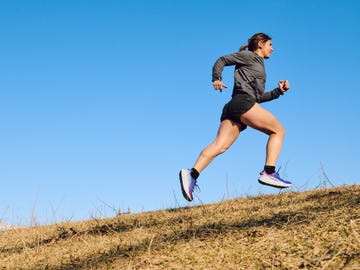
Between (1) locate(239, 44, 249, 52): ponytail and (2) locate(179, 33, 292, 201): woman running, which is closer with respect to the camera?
(2) locate(179, 33, 292, 201): woman running

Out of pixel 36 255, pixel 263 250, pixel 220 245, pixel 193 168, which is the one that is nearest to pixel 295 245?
pixel 263 250

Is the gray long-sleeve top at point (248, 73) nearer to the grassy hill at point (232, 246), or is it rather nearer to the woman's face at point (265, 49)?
the woman's face at point (265, 49)

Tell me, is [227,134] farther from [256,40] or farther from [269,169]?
[256,40]

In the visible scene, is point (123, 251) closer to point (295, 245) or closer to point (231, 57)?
point (295, 245)

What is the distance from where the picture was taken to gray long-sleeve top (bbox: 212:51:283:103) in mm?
5375

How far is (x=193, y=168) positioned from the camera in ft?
17.3

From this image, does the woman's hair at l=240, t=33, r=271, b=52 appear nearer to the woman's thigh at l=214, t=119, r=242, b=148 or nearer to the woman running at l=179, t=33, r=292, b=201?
the woman running at l=179, t=33, r=292, b=201

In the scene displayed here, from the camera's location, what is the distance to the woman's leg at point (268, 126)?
511 centimetres

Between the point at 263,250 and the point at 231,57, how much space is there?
340 centimetres

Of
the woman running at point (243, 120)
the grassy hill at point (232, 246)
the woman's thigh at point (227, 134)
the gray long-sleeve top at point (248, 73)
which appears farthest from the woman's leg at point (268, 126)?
the grassy hill at point (232, 246)

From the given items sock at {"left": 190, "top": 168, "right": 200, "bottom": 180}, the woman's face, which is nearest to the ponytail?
the woman's face

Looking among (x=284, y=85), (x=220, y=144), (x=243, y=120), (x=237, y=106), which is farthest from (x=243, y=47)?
(x=220, y=144)

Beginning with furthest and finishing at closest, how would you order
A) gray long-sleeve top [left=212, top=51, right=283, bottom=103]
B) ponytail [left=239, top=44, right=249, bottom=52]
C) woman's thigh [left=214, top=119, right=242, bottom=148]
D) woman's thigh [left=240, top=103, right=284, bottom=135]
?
1. ponytail [left=239, top=44, right=249, bottom=52]
2. gray long-sleeve top [left=212, top=51, right=283, bottom=103]
3. woman's thigh [left=214, top=119, right=242, bottom=148]
4. woman's thigh [left=240, top=103, right=284, bottom=135]

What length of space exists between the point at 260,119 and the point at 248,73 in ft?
2.17
